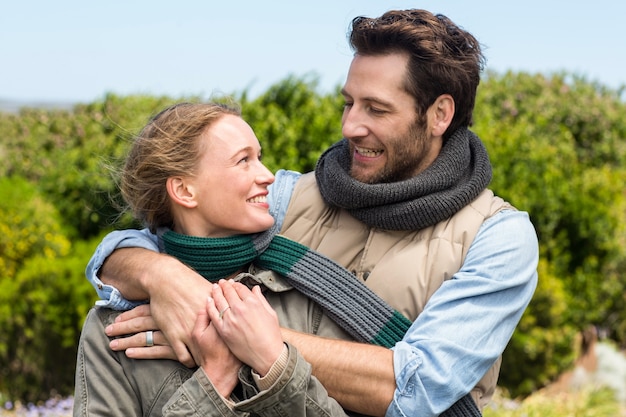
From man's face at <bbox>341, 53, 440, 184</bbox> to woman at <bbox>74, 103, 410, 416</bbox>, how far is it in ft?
1.28

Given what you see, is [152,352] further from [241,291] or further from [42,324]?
[42,324]

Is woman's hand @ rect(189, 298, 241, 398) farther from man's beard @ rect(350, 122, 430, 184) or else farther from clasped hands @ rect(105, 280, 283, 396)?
man's beard @ rect(350, 122, 430, 184)

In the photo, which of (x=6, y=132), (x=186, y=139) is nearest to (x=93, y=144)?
(x=6, y=132)

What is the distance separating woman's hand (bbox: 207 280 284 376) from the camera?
7.97 ft

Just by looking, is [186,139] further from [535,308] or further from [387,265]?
[535,308]

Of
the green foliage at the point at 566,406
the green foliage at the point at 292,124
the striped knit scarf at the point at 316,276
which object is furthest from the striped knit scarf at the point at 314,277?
the green foliage at the point at 292,124

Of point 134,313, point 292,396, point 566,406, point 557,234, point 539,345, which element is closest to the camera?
point 292,396

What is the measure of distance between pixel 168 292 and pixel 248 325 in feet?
1.02

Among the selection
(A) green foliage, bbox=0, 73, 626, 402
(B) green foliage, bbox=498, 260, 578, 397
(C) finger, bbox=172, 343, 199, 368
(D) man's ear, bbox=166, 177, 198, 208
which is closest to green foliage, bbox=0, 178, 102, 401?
(A) green foliage, bbox=0, 73, 626, 402

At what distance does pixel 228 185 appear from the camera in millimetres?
2713

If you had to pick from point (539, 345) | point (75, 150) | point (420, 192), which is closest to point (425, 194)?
point (420, 192)

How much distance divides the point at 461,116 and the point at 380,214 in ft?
1.71

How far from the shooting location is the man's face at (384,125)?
2994 mm

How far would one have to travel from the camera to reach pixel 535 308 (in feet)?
23.5
